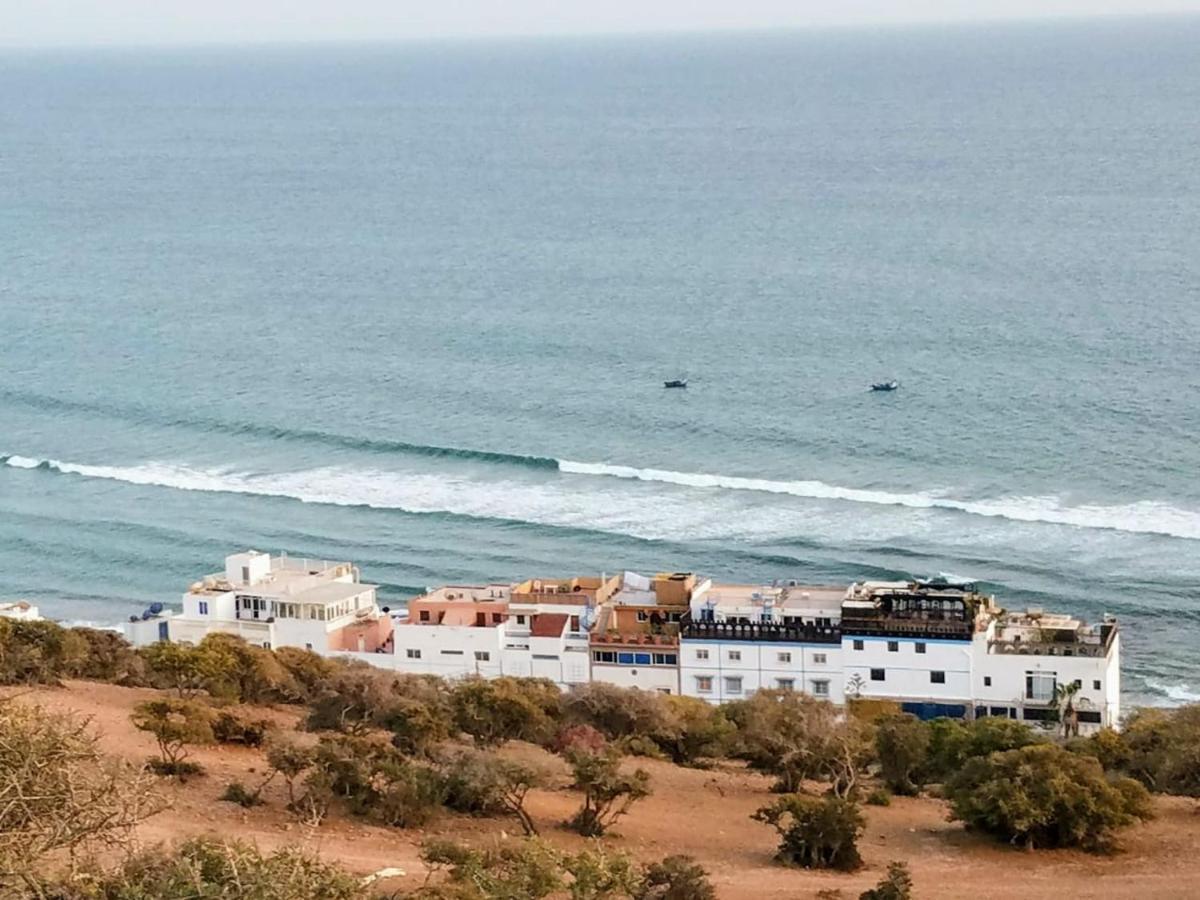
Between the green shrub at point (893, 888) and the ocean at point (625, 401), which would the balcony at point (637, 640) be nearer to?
the ocean at point (625, 401)

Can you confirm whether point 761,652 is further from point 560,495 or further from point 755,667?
point 560,495

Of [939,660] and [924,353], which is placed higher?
[924,353]

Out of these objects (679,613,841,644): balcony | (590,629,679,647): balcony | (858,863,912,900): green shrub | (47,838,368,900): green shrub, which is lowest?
(858,863,912,900): green shrub

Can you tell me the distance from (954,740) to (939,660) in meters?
12.6

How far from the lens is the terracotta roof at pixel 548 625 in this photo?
54875 millimetres

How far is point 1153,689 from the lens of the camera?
182 ft

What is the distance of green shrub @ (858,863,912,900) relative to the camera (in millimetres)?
29172

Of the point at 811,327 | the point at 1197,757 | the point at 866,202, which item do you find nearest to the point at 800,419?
the point at 811,327

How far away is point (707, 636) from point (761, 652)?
143cm

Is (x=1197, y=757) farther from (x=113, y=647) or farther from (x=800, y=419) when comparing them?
(x=800, y=419)

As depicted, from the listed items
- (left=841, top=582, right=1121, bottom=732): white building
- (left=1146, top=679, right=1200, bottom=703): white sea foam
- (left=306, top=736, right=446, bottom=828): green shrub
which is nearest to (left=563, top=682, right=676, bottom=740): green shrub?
(left=306, top=736, right=446, bottom=828): green shrub

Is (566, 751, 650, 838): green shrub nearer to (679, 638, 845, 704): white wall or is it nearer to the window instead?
(679, 638, 845, 704): white wall

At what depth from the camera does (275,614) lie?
187 ft

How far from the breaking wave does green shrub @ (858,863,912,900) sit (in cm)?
4033
